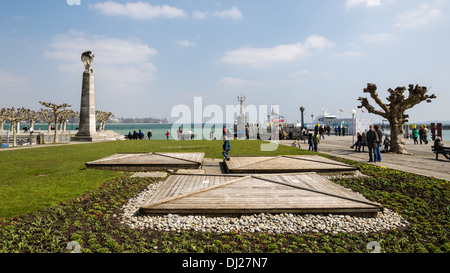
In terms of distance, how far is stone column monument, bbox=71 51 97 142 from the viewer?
102 ft

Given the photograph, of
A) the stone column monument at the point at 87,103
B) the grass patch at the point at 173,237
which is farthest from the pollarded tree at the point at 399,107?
the stone column monument at the point at 87,103

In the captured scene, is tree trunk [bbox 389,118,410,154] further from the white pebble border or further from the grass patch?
the white pebble border

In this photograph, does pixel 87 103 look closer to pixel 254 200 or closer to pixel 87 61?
pixel 87 61

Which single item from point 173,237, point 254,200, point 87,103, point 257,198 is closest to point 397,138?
point 257,198

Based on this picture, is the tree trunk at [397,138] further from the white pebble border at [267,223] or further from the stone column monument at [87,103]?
the stone column monument at [87,103]

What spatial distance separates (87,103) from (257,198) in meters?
A: 31.4

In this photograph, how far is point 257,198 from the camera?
582cm

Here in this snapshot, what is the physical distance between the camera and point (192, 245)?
3.95 meters

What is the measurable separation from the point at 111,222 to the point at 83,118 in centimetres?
3047

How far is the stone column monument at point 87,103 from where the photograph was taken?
31062 mm

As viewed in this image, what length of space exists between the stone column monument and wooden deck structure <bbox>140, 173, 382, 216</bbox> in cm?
2838
